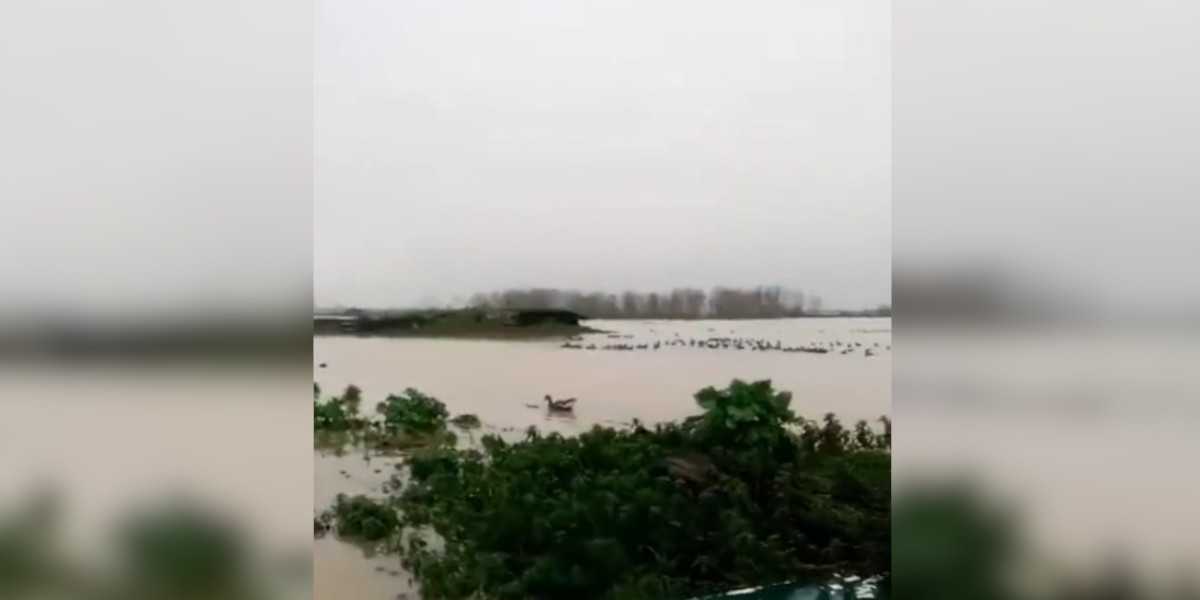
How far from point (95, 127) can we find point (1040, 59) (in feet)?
4.95

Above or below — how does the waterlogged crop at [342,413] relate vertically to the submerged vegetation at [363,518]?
above

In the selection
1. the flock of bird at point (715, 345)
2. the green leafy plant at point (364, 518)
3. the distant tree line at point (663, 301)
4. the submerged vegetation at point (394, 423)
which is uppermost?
the distant tree line at point (663, 301)

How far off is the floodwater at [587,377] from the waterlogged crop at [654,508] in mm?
34

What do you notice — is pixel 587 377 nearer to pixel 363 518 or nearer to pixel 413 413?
pixel 413 413

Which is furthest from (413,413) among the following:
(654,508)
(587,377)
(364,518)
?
(654,508)

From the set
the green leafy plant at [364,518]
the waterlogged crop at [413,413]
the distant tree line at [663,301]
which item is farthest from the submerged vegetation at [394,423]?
the distant tree line at [663,301]

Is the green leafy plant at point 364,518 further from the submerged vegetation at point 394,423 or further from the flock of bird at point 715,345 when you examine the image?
the flock of bird at point 715,345

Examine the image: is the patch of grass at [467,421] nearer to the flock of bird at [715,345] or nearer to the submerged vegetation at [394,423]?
the submerged vegetation at [394,423]

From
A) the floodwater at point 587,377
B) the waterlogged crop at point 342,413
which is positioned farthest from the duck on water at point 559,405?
the waterlogged crop at point 342,413

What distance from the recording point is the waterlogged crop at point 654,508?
156 cm

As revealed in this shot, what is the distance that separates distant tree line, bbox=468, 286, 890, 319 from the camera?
5.08 ft

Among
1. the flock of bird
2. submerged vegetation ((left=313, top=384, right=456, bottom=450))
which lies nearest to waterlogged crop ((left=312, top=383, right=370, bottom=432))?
submerged vegetation ((left=313, top=384, right=456, bottom=450))

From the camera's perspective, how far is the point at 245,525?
4.47ft

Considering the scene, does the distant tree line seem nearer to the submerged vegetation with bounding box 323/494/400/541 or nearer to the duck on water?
the duck on water
